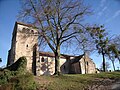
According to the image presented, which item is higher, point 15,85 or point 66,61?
point 66,61

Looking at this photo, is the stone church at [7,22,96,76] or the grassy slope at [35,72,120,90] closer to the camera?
the grassy slope at [35,72,120,90]

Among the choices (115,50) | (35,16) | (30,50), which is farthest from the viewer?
(30,50)

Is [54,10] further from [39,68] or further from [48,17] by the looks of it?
[39,68]

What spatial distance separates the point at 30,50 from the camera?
1702 inches

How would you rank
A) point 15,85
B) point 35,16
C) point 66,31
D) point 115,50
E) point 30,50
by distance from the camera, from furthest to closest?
1. point 30,50
2. point 115,50
3. point 66,31
4. point 35,16
5. point 15,85

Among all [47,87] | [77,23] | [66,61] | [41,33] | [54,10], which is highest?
[54,10]

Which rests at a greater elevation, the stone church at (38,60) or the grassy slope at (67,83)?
the stone church at (38,60)

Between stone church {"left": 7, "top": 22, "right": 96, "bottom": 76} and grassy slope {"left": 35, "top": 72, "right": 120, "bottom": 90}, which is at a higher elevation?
stone church {"left": 7, "top": 22, "right": 96, "bottom": 76}

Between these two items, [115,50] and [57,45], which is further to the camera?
[115,50]

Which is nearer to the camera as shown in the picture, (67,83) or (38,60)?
(67,83)

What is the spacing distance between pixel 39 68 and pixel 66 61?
11.0m

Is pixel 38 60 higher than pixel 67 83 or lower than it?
higher

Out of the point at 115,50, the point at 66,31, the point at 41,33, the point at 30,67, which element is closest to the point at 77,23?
the point at 66,31

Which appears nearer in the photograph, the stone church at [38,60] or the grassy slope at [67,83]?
the grassy slope at [67,83]
